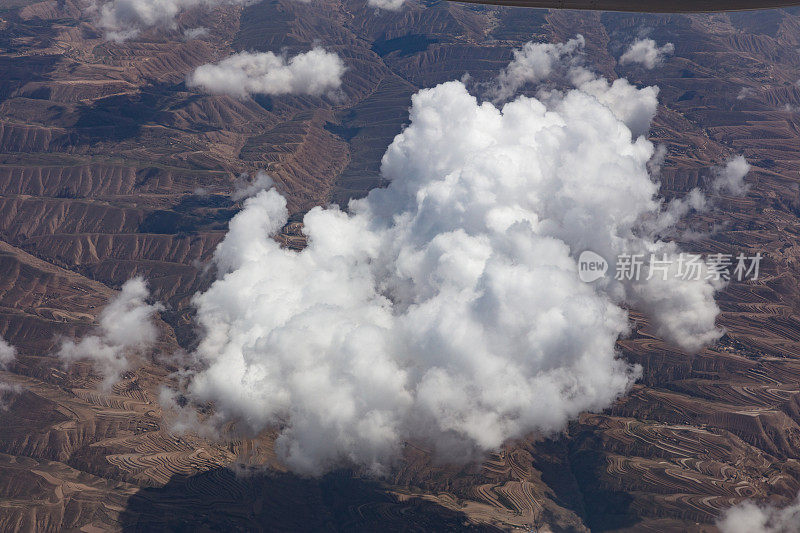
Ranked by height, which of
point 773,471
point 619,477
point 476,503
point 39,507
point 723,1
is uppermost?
point 723,1

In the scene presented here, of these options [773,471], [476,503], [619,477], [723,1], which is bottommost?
[476,503]

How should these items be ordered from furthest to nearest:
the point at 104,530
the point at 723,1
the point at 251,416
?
1. the point at 251,416
2. the point at 104,530
3. the point at 723,1

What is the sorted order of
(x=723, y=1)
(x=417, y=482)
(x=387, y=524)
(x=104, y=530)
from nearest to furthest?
(x=723, y=1), (x=104, y=530), (x=387, y=524), (x=417, y=482)

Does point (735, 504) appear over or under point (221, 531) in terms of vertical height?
over

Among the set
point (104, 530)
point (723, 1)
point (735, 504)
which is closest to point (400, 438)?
point (104, 530)

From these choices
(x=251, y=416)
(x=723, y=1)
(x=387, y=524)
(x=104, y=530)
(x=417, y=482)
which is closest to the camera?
(x=723, y=1)

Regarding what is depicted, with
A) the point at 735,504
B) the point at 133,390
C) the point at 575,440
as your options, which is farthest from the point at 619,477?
the point at 133,390

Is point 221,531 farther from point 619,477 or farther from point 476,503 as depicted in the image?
point 619,477

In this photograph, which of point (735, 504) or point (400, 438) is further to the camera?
point (400, 438)

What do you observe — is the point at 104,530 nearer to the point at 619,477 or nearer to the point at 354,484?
the point at 354,484
